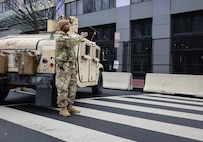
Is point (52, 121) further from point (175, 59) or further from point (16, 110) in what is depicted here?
point (175, 59)

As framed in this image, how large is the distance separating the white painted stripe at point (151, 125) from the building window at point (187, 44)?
9.35m

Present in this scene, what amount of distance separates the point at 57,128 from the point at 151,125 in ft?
5.45

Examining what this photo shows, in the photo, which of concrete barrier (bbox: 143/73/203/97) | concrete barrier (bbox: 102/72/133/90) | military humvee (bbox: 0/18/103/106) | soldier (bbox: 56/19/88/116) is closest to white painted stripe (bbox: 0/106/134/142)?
soldier (bbox: 56/19/88/116)

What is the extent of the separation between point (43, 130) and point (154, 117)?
242cm

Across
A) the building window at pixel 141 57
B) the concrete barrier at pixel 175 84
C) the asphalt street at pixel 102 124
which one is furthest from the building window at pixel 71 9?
the asphalt street at pixel 102 124

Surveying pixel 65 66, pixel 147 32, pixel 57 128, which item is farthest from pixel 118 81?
pixel 147 32

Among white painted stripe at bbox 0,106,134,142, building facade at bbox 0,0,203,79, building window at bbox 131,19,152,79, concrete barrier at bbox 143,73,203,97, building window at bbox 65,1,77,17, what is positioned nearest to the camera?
white painted stripe at bbox 0,106,134,142

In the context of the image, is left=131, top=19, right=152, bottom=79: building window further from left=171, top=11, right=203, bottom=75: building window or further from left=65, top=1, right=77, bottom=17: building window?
left=65, top=1, right=77, bottom=17: building window

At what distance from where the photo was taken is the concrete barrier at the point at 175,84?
11.7 meters

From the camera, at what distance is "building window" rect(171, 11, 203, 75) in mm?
15695

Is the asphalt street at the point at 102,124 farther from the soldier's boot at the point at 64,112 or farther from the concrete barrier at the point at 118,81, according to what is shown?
the concrete barrier at the point at 118,81

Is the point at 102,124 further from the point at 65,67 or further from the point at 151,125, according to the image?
the point at 65,67

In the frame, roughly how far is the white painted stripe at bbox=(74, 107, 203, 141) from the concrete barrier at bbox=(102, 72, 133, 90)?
6908 mm

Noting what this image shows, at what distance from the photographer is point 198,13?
21.4 meters
